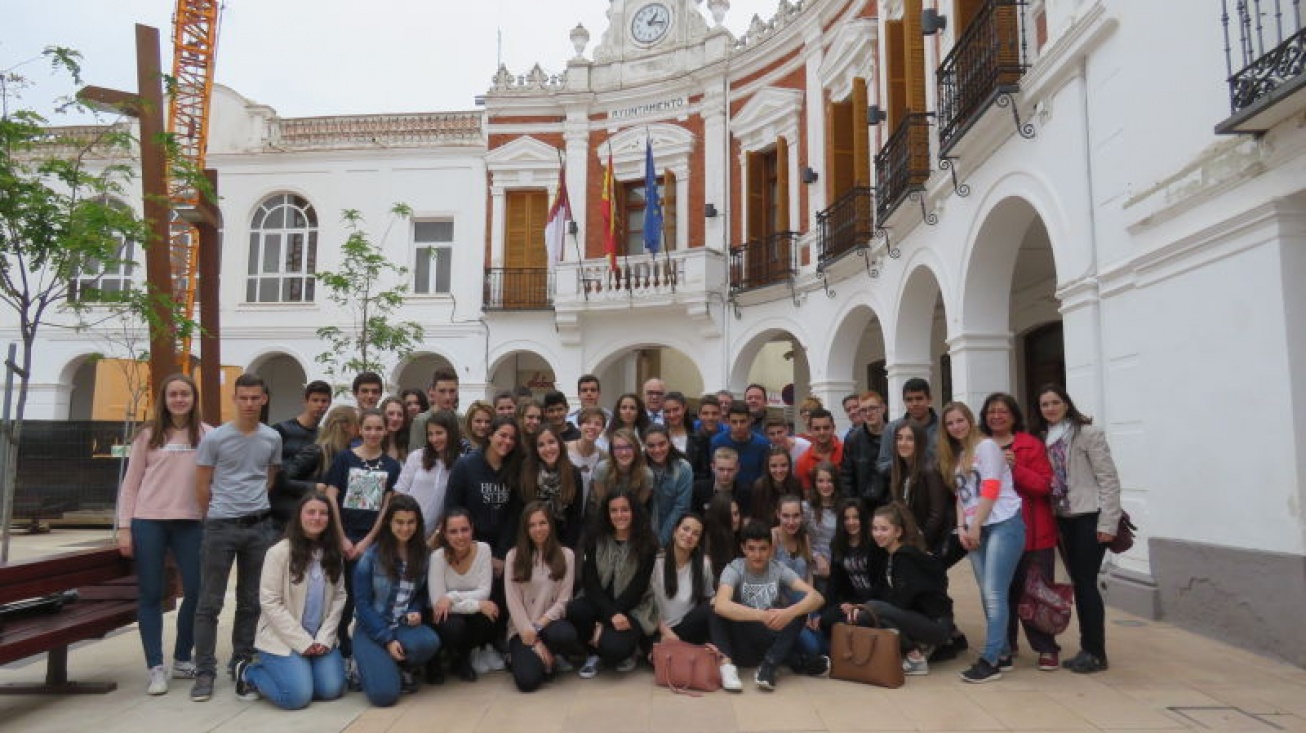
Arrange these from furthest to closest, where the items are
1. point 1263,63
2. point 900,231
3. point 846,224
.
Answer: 1. point 846,224
2. point 900,231
3. point 1263,63

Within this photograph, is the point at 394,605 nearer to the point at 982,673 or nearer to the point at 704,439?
the point at 704,439

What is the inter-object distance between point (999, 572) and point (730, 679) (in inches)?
66.0

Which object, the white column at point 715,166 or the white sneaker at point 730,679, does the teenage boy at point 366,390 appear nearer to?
the white sneaker at point 730,679

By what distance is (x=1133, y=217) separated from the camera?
19.8ft

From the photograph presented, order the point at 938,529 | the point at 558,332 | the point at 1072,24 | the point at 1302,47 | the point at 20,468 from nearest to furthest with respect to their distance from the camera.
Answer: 1. the point at 1302,47
2. the point at 938,529
3. the point at 1072,24
4. the point at 20,468
5. the point at 558,332

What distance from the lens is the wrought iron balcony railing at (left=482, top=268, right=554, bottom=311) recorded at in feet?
55.7

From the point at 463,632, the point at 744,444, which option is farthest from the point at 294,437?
the point at 744,444

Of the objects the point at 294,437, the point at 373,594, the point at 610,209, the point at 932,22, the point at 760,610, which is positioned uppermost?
the point at 932,22

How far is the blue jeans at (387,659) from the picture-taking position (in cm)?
466

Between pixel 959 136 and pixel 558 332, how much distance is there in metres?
10.1

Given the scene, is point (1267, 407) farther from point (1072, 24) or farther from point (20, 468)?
point (20, 468)

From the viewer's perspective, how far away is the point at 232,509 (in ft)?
16.2

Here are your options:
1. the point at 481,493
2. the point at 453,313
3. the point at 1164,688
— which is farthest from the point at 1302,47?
the point at 453,313

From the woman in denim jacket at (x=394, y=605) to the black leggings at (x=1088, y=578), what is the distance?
3.75 meters
